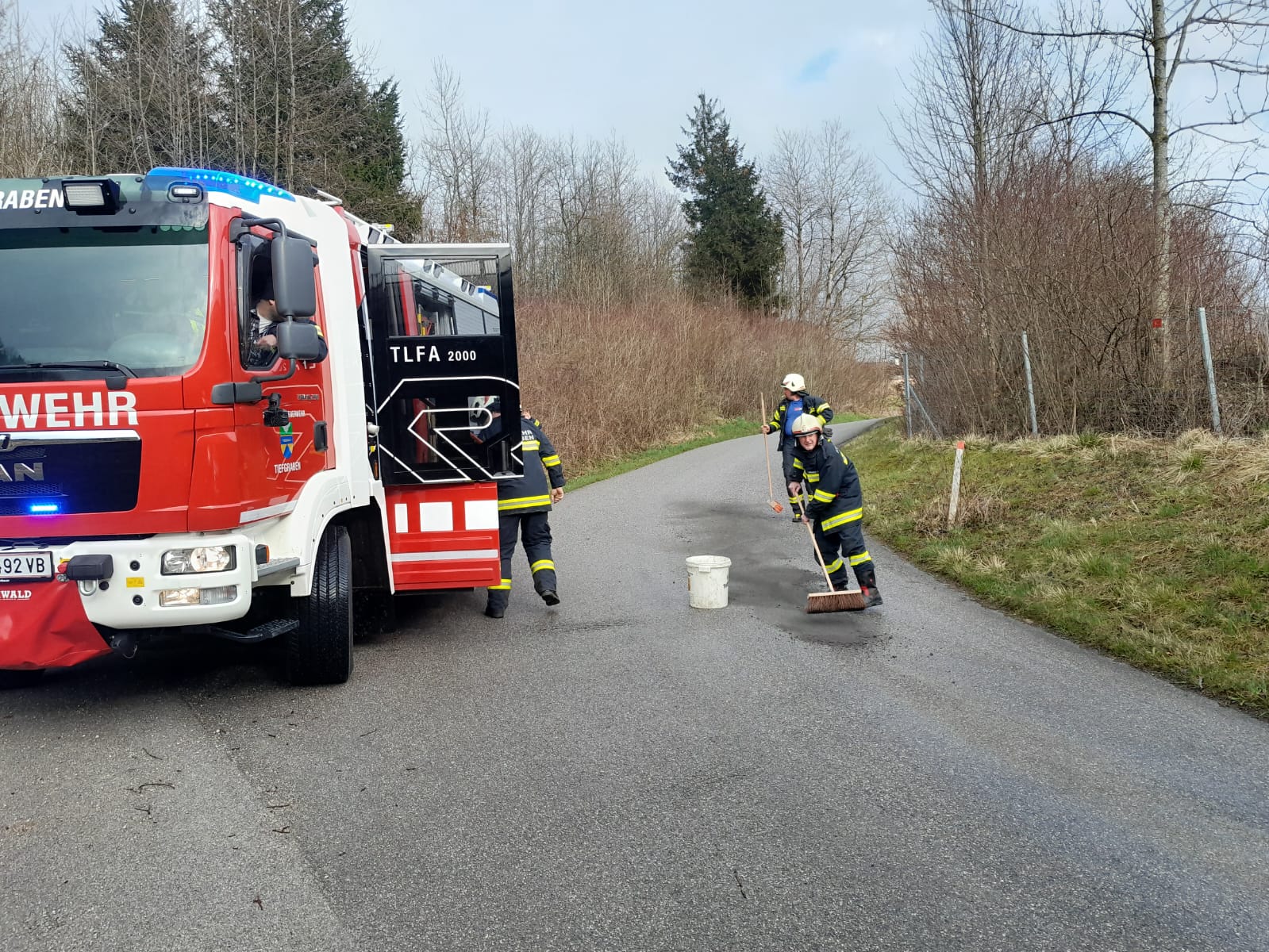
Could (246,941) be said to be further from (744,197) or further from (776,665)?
(744,197)

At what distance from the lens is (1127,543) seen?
8039 millimetres

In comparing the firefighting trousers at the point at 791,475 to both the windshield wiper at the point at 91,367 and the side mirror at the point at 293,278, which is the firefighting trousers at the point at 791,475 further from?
the windshield wiper at the point at 91,367

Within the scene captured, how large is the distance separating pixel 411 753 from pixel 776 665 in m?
2.40

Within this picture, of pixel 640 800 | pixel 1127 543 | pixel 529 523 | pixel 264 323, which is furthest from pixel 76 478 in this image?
pixel 1127 543

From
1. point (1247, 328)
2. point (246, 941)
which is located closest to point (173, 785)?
point (246, 941)

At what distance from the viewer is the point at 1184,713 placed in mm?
4922

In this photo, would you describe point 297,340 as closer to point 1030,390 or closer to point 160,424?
point 160,424

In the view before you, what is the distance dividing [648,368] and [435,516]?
18691 millimetres

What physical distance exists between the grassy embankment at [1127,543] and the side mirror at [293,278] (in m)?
5.42

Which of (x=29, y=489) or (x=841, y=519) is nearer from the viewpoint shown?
→ (x=29, y=489)

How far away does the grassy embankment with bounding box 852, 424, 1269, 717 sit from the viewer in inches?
234

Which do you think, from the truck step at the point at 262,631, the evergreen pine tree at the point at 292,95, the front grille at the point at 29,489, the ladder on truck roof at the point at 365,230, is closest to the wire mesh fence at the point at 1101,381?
the ladder on truck roof at the point at 365,230

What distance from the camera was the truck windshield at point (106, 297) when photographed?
4.36 metres

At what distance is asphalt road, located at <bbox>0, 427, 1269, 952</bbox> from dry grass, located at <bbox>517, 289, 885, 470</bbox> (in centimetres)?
1431
